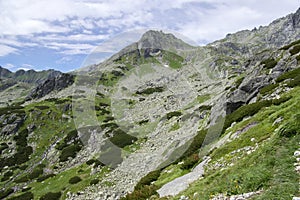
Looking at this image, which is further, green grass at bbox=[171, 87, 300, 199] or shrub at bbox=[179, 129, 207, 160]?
shrub at bbox=[179, 129, 207, 160]

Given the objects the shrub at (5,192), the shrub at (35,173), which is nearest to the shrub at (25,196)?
the shrub at (5,192)

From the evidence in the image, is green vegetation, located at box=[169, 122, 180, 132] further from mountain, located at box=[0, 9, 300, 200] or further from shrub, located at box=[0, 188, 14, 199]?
shrub, located at box=[0, 188, 14, 199]

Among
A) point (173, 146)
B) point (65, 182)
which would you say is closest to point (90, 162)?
point (65, 182)

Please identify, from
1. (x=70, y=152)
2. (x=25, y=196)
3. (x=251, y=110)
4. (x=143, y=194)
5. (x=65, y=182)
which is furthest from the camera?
(x=70, y=152)

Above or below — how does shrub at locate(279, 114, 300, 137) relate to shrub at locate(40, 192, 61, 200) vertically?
above

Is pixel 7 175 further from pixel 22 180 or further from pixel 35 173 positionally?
pixel 35 173

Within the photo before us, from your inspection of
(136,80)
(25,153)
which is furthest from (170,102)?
(136,80)

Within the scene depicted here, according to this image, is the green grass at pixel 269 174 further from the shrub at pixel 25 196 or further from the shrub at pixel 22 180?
the shrub at pixel 22 180

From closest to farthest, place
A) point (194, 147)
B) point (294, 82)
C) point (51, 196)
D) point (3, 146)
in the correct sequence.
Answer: point (294, 82) < point (194, 147) < point (51, 196) < point (3, 146)

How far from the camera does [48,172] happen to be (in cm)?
5403

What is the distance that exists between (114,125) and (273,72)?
42098mm

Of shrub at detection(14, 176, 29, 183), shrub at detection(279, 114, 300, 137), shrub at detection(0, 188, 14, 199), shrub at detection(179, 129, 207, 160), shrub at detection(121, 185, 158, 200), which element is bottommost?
shrub at detection(0, 188, 14, 199)

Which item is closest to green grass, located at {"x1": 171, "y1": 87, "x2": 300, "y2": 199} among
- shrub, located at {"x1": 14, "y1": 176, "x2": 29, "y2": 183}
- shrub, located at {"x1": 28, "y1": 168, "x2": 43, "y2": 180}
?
shrub, located at {"x1": 28, "y1": 168, "x2": 43, "y2": 180}

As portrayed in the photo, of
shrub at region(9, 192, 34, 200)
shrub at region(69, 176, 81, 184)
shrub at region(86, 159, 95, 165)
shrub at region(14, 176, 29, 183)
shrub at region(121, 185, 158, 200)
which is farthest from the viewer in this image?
shrub at region(14, 176, 29, 183)
